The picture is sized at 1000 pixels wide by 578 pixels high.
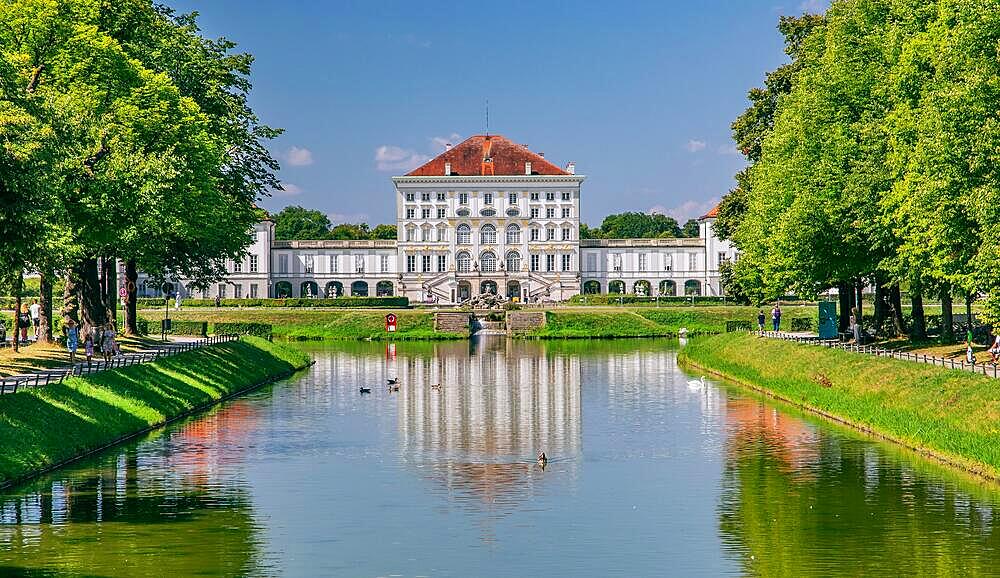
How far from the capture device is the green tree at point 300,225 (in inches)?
6772

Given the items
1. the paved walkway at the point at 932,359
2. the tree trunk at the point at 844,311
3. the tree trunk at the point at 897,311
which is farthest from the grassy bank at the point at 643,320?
the paved walkway at the point at 932,359

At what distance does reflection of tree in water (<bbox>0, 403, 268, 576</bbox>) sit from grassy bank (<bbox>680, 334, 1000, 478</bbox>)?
46.4 feet

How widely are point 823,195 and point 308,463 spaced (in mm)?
23380

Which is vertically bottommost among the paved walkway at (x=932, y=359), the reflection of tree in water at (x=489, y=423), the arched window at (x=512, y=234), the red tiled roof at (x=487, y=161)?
the reflection of tree in water at (x=489, y=423)

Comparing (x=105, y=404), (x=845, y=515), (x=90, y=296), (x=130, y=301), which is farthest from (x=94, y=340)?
(x=845, y=515)

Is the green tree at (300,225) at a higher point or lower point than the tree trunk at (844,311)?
higher

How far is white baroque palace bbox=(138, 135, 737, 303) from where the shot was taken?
460 feet

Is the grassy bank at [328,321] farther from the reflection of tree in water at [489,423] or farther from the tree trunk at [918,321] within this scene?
the tree trunk at [918,321]

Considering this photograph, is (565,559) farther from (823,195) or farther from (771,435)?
(823,195)

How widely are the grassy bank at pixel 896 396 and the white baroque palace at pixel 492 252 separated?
89976 mm

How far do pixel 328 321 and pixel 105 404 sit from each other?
57.6 meters

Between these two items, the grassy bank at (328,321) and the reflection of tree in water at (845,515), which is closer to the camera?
the reflection of tree in water at (845,515)

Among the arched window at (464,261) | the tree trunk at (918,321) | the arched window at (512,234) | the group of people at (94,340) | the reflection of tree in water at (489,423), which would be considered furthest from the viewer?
the arched window at (512,234)

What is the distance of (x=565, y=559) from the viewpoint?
20250 millimetres
